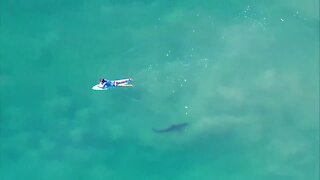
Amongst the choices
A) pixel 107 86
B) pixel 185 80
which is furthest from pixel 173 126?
pixel 107 86

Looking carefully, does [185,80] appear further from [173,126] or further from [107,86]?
[107,86]

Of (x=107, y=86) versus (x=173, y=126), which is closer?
(x=107, y=86)

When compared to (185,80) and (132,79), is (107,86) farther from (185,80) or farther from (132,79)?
(185,80)

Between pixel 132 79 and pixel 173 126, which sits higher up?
pixel 132 79

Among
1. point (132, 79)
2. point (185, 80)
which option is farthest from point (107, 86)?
point (185, 80)

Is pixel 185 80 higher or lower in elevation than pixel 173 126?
higher
